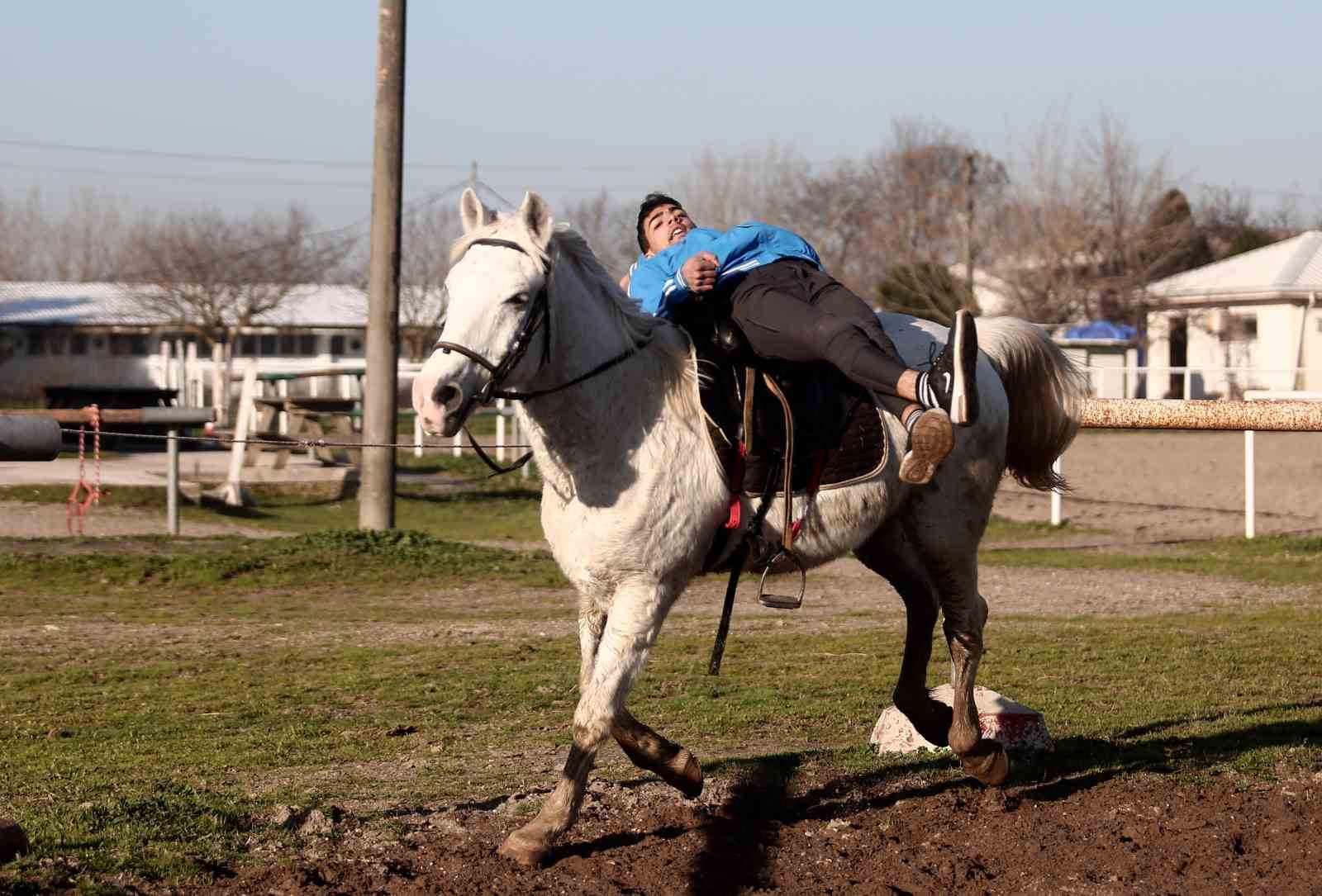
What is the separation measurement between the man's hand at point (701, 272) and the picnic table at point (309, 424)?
17787 millimetres

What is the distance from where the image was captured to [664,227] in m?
6.59

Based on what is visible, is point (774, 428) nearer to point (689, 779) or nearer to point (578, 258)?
point (578, 258)

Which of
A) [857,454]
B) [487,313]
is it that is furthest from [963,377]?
[487,313]

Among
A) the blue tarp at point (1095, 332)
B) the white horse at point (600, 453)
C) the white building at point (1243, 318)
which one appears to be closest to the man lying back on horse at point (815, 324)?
the white horse at point (600, 453)

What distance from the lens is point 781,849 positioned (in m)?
5.57

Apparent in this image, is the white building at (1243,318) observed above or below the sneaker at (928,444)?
above

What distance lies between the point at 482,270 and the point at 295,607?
889 centimetres

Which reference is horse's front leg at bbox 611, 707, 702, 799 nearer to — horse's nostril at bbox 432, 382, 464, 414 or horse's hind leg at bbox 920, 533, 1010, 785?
horse's hind leg at bbox 920, 533, 1010, 785

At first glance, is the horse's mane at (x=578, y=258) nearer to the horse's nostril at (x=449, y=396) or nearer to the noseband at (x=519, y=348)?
the noseband at (x=519, y=348)

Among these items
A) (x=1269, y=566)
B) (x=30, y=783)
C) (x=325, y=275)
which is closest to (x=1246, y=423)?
(x=30, y=783)

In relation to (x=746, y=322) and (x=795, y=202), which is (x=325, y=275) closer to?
(x=795, y=202)

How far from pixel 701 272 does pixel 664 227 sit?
772 millimetres

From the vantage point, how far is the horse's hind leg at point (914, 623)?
21.7 ft

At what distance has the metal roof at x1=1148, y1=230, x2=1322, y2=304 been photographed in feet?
154
